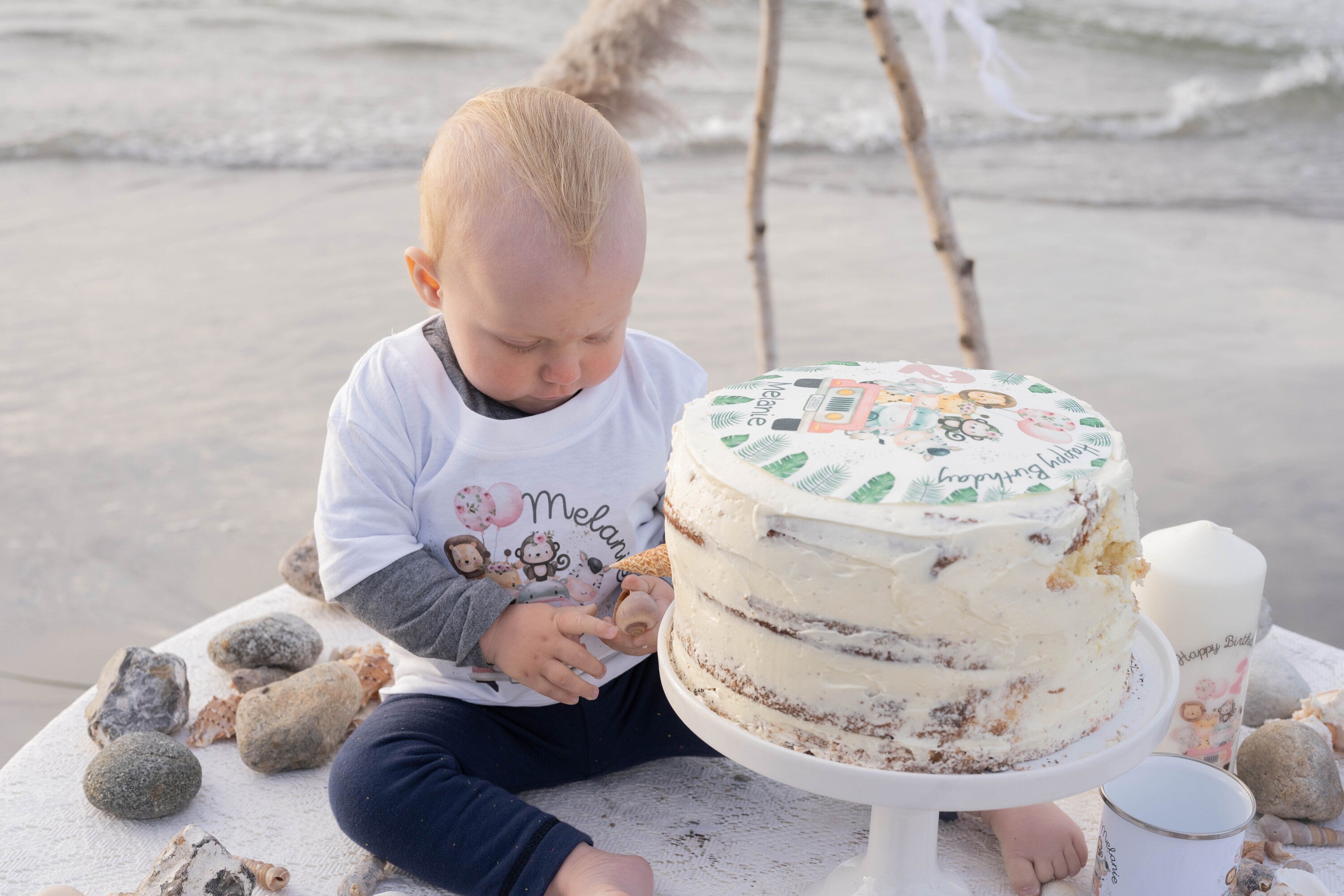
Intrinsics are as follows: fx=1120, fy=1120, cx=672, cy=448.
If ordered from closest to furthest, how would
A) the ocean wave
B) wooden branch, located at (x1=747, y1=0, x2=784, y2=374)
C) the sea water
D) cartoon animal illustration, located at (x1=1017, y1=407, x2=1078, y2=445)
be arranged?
1. cartoon animal illustration, located at (x1=1017, y1=407, x2=1078, y2=445)
2. wooden branch, located at (x1=747, y1=0, x2=784, y2=374)
3. the sea water
4. the ocean wave

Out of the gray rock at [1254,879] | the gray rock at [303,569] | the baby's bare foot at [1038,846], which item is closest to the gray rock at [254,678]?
the gray rock at [303,569]

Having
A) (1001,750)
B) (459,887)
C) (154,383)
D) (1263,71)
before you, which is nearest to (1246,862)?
(1001,750)

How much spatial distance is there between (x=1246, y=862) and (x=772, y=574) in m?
0.67

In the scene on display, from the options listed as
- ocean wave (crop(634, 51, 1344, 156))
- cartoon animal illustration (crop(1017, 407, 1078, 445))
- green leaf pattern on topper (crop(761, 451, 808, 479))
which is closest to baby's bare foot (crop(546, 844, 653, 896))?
green leaf pattern on topper (crop(761, 451, 808, 479))

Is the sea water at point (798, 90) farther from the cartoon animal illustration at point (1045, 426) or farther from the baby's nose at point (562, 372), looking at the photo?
the cartoon animal illustration at point (1045, 426)

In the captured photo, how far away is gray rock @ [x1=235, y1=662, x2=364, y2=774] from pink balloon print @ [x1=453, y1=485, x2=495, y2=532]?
0.34 m

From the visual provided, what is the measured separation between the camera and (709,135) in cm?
553

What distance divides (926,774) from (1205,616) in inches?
20.6

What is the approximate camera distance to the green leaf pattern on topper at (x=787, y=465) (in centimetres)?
85

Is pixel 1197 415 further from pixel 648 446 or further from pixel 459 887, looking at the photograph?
pixel 459 887

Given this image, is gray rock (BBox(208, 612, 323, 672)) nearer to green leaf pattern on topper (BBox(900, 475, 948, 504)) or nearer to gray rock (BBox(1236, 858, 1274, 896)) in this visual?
green leaf pattern on topper (BBox(900, 475, 948, 504))

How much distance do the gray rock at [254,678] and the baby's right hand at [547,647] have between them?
1.66 ft

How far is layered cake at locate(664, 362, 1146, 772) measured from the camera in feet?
2.64

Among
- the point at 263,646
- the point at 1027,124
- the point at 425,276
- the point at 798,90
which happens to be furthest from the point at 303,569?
the point at 798,90
